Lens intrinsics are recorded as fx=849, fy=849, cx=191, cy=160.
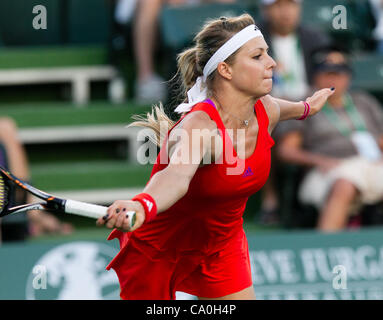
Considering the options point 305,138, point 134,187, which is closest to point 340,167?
point 305,138

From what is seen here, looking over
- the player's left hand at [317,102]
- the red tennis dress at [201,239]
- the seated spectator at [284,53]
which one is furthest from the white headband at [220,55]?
the seated spectator at [284,53]

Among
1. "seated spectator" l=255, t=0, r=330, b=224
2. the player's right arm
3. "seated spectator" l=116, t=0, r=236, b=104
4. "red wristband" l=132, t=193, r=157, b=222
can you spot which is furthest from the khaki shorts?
"red wristband" l=132, t=193, r=157, b=222

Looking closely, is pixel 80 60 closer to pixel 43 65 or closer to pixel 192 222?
pixel 43 65

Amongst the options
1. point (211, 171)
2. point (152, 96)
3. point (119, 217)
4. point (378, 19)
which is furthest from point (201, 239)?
point (378, 19)

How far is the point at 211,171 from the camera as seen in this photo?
3582 millimetres

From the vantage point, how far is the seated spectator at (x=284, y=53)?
263 inches

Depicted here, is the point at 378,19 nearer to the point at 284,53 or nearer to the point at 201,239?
the point at 284,53

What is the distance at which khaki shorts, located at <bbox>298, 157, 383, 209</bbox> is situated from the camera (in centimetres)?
626

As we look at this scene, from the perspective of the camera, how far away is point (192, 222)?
3.83 meters

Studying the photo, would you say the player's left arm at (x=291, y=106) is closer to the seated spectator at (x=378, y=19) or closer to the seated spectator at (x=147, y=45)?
the seated spectator at (x=147, y=45)

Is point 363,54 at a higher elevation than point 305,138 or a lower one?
higher

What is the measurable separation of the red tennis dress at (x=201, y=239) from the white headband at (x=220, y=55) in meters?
0.11

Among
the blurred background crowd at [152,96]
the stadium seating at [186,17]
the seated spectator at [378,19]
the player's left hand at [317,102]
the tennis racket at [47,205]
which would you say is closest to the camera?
the tennis racket at [47,205]
